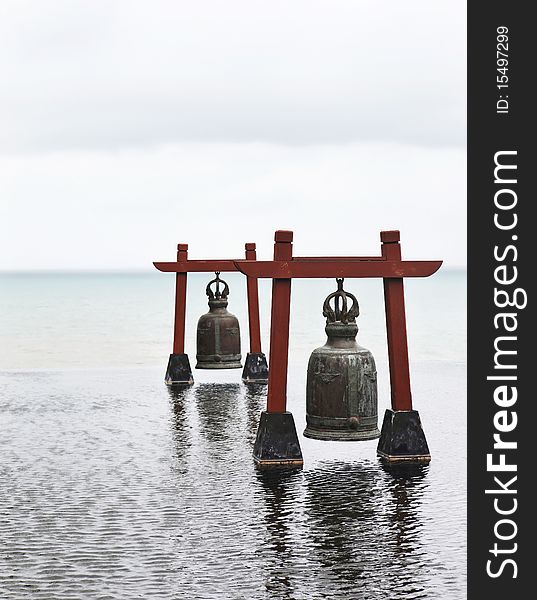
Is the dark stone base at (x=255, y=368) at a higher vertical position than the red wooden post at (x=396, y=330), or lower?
lower

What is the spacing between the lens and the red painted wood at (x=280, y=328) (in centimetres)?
1042

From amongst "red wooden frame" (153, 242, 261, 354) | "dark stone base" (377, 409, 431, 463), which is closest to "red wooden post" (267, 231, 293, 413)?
"dark stone base" (377, 409, 431, 463)

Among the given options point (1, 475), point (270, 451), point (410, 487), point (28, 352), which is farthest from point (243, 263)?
point (28, 352)

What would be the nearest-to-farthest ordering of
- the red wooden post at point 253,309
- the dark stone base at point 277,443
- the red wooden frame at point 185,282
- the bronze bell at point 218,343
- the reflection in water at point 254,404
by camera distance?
the dark stone base at point 277,443 → the reflection in water at point 254,404 → the red wooden frame at point 185,282 → the bronze bell at point 218,343 → the red wooden post at point 253,309

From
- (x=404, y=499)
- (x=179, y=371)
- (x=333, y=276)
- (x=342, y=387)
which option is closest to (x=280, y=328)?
(x=333, y=276)

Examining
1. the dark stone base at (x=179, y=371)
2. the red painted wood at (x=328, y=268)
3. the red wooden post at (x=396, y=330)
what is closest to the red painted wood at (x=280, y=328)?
the red painted wood at (x=328, y=268)

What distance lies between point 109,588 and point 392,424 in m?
4.73

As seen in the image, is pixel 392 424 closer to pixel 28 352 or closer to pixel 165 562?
pixel 165 562

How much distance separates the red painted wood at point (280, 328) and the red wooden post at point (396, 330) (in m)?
1.11

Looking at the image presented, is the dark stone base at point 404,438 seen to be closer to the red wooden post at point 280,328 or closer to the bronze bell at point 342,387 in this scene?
the bronze bell at point 342,387

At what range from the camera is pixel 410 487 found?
10117 mm

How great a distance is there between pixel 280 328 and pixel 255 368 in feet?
27.7

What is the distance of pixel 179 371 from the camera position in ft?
61.0

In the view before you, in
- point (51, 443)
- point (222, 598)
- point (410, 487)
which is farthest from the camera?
point (51, 443)
